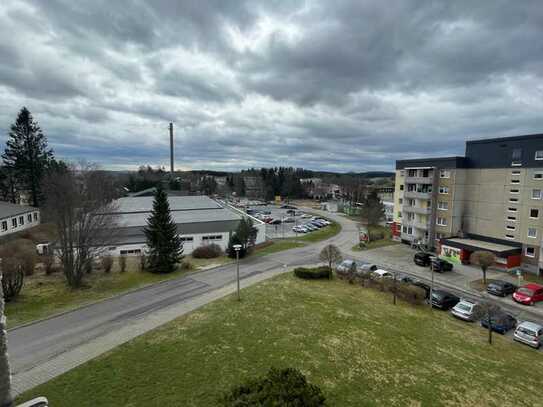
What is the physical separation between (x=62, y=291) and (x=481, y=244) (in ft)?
134

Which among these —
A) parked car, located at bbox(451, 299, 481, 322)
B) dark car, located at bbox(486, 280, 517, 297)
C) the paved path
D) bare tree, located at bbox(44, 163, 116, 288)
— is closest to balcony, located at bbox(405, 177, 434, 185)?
dark car, located at bbox(486, 280, 517, 297)

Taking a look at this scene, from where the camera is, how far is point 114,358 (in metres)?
11.0

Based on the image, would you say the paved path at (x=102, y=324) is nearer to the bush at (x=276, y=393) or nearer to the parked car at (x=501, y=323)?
the bush at (x=276, y=393)

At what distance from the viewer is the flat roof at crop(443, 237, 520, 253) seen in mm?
28625

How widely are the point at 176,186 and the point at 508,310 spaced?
9555cm

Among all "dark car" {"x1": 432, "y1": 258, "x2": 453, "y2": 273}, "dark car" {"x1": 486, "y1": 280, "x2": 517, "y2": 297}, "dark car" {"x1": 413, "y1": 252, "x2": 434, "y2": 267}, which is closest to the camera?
"dark car" {"x1": 486, "y1": 280, "x2": 517, "y2": 297}

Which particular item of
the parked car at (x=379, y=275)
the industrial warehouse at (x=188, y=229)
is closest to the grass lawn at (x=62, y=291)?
the industrial warehouse at (x=188, y=229)

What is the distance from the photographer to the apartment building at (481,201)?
28328 millimetres

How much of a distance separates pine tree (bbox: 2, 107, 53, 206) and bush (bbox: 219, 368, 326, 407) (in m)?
53.1

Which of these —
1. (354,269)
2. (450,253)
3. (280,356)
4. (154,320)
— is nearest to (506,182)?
(450,253)

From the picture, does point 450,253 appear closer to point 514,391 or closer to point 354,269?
point 354,269

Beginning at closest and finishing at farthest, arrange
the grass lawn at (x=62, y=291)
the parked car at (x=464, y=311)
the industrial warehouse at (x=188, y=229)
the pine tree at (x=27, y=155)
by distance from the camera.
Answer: the grass lawn at (x=62, y=291), the parked car at (x=464, y=311), the industrial warehouse at (x=188, y=229), the pine tree at (x=27, y=155)

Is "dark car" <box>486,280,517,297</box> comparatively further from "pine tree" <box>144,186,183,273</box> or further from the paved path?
"pine tree" <box>144,186,183,273</box>

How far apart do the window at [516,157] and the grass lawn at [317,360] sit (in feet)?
72.9
